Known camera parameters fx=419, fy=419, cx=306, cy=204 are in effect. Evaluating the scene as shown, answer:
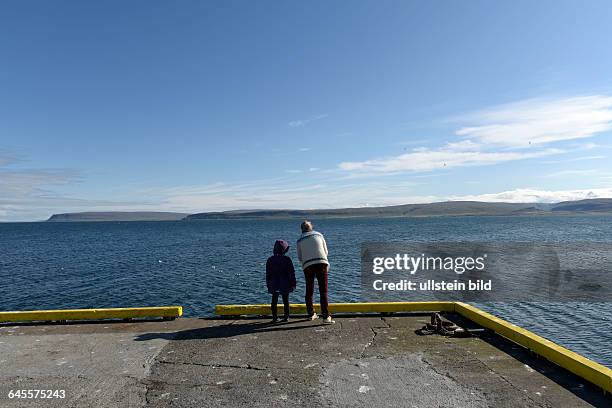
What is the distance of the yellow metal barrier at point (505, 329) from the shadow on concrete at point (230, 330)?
0.57 m

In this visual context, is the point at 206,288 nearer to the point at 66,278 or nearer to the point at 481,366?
the point at 66,278

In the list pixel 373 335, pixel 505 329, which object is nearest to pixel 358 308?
pixel 373 335

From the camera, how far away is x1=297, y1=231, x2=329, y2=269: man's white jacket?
901 centimetres

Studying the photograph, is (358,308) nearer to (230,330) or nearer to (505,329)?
(230,330)

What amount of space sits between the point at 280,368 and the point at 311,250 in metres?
3.00

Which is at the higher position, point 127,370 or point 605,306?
point 127,370

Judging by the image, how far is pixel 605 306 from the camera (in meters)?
22.8

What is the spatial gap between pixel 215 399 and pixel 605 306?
24824 mm

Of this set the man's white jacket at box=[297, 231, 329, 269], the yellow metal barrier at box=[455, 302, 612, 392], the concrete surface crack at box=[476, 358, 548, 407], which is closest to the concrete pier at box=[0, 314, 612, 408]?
the concrete surface crack at box=[476, 358, 548, 407]

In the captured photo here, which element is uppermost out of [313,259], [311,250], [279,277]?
[311,250]

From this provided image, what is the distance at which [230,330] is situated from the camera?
8734 millimetres

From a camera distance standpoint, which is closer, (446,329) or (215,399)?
(215,399)

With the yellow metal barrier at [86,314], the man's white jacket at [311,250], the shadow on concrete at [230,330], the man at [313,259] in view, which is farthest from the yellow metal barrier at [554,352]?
the yellow metal barrier at [86,314]

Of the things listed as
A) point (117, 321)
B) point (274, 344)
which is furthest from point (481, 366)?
point (117, 321)
